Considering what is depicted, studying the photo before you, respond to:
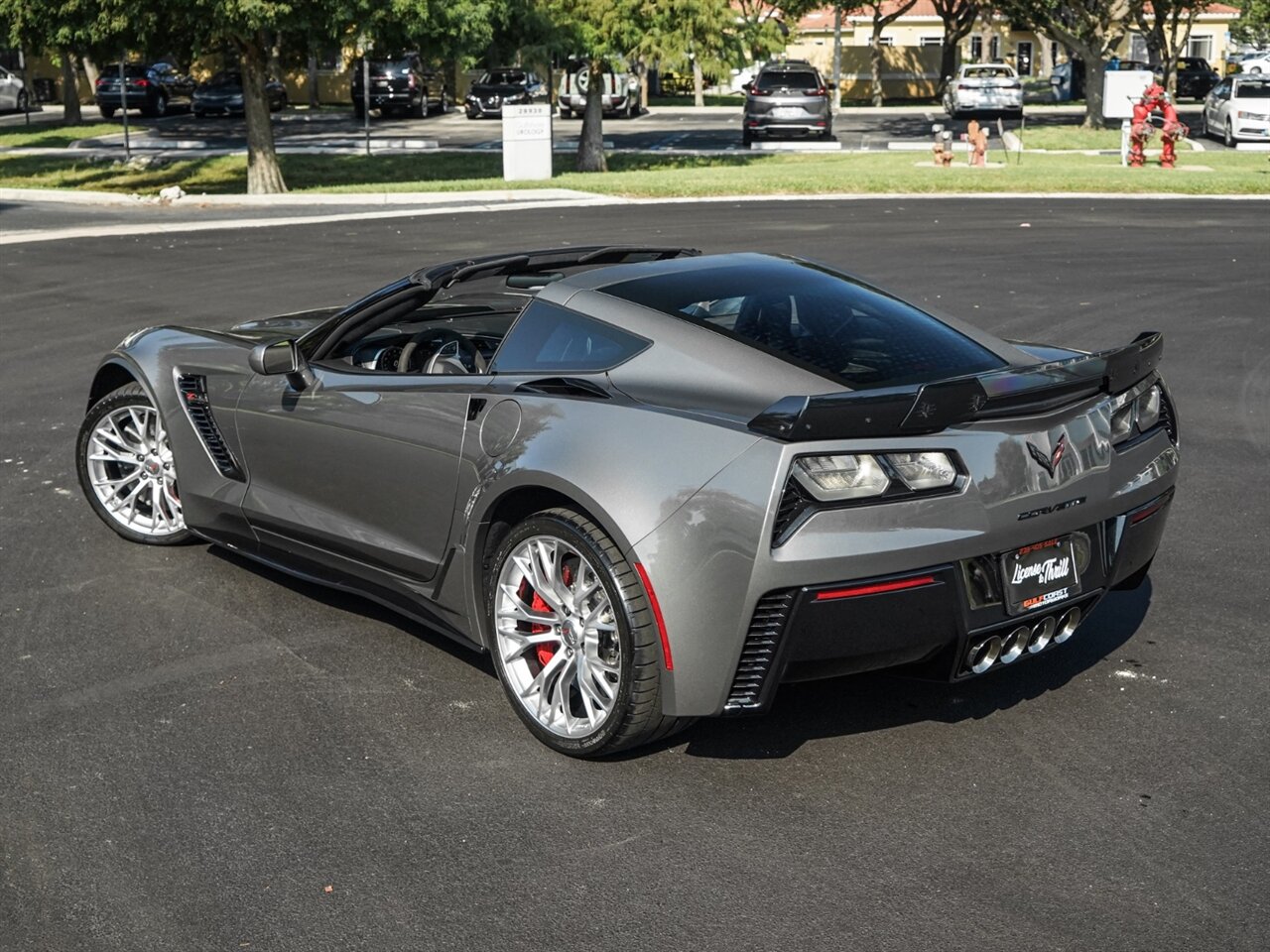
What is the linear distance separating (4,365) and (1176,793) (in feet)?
31.6

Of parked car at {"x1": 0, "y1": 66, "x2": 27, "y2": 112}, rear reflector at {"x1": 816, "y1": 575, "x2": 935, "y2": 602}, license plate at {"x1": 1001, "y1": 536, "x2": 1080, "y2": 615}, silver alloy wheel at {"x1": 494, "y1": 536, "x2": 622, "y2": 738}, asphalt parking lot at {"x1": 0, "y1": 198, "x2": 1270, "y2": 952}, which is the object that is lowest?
asphalt parking lot at {"x1": 0, "y1": 198, "x2": 1270, "y2": 952}

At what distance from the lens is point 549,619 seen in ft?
15.7

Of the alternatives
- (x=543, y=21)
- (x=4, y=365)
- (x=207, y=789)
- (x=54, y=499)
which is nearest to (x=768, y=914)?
(x=207, y=789)

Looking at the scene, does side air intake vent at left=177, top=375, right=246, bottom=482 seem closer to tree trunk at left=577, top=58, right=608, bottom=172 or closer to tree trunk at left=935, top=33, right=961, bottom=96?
tree trunk at left=577, top=58, right=608, bottom=172

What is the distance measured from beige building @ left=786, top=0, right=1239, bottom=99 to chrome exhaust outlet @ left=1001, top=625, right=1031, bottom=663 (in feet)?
224

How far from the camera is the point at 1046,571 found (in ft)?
15.1

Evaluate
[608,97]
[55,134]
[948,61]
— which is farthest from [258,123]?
[948,61]

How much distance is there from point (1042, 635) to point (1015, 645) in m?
0.13

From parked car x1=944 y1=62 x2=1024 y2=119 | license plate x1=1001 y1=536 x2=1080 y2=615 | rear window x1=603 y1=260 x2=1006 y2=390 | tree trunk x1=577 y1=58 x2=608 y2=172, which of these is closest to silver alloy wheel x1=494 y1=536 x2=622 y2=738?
rear window x1=603 y1=260 x2=1006 y2=390

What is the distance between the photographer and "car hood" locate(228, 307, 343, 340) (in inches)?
266

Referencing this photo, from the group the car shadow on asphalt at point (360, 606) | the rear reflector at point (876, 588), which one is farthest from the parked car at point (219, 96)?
the rear reflector at point (876, 588)

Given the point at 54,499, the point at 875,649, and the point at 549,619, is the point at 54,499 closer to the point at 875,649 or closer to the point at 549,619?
the point at 549,619

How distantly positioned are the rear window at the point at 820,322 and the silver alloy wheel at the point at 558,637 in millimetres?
906

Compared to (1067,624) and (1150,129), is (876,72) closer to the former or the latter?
(1150,129)
